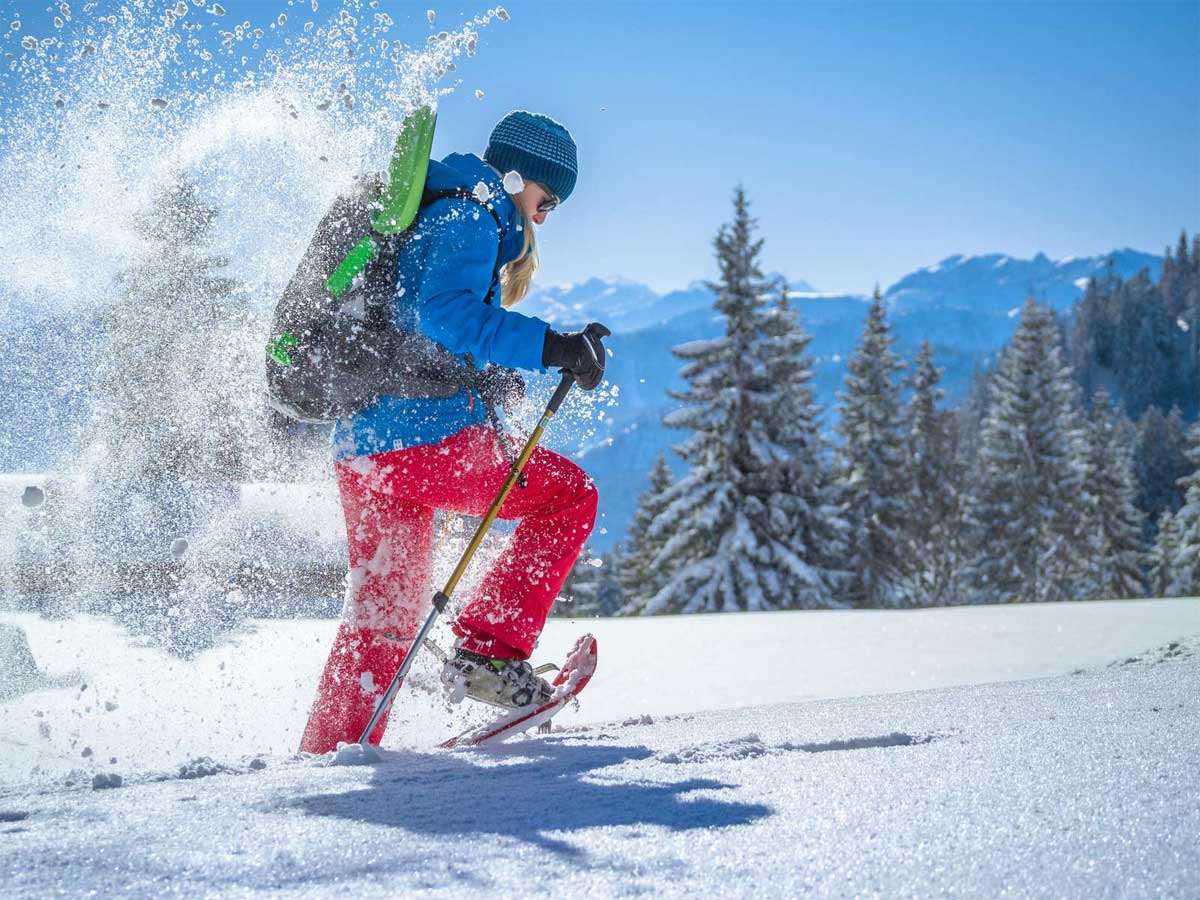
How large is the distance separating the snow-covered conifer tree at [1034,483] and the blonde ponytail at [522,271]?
34368 mm

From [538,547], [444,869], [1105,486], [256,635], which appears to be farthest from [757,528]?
[1105,486]

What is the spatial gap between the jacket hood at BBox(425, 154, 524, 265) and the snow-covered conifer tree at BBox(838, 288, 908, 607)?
2587 cm

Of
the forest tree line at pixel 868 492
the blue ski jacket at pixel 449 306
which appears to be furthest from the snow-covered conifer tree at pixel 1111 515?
the blue ski jacket at pixel 449 306

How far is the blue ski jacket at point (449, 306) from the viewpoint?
2.72 metres

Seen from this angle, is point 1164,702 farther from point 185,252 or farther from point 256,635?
point 185,252

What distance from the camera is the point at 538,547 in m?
3.21

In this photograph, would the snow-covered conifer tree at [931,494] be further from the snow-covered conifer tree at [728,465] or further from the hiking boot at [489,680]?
the hiking boot at [489,680]

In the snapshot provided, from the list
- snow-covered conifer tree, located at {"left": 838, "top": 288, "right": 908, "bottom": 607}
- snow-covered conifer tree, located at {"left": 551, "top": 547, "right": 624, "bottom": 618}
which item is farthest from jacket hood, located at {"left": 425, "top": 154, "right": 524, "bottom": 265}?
snow-covered conifer tree, located at {"left": 838, "top": 288, "right": 908, "bottom": 607}

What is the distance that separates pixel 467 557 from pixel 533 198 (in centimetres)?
124

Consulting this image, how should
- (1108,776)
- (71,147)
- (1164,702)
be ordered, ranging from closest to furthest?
(1108,776) < (1164,702) < (71,147)

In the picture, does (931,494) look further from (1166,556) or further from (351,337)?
(351,337)

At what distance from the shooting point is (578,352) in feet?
9.53

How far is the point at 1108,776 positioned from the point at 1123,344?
150214 mm

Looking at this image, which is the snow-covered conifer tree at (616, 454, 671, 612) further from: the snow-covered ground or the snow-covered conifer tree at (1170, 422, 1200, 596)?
the snow-covered ground
